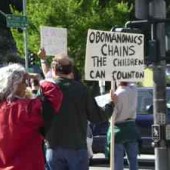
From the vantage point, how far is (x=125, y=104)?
9.62 m

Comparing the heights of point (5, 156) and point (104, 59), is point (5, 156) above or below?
below

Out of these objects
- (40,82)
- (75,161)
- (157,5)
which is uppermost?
(157,5)

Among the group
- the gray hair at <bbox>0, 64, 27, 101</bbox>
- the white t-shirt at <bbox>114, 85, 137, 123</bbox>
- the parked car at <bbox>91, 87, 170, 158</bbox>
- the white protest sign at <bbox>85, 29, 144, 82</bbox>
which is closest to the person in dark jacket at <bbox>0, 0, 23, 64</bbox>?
the parked car at <bbox>91, 87, 170, 158</bbox>

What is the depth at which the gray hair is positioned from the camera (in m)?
5.58

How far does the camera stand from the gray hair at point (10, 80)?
220 inches

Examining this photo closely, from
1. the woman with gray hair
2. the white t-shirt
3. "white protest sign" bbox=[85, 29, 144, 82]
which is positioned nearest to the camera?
the woman with gray hair

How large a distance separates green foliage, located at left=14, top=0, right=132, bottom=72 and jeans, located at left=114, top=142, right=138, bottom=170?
21372 millimetres

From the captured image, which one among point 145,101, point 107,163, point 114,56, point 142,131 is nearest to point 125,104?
point 114,56

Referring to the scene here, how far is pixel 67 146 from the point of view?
6949 millimetres

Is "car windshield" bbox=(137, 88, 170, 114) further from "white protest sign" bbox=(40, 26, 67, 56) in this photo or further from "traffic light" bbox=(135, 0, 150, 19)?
"traffic light" bbox=(135, 0, 150, 19)

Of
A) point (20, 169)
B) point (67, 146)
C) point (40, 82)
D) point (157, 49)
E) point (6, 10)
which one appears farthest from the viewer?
point (6, 10)

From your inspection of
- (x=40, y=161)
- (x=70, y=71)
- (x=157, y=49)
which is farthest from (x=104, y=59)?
(x=40, y=161)

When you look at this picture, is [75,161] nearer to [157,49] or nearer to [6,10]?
[157,49]

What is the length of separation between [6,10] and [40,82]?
43682mm
